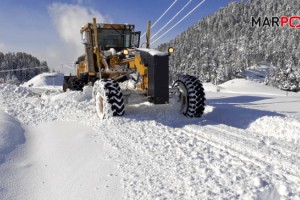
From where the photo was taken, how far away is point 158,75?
8.66 meters

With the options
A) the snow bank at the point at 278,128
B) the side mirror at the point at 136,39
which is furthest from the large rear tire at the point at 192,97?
the side mirror at the point at 136,39

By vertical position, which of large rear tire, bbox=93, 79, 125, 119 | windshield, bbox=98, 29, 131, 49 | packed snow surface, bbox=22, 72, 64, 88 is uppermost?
windshield, bbox=98, 29, 131, 49

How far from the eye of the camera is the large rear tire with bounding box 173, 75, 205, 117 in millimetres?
8992

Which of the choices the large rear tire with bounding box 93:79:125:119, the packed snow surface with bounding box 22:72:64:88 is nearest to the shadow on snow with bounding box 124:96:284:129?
the large rear tire with bounding box 93:79:125:119

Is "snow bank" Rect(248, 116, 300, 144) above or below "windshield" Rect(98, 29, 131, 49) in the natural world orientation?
below

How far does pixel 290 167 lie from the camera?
4.88 meters

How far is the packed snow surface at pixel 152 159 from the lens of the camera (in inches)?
168

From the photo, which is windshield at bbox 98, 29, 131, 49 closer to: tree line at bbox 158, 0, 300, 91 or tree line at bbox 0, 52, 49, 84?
tree line at bbox 158, 0, 300, 91

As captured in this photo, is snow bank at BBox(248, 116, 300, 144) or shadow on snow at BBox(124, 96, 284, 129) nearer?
snow bank at BBox(248, 116, 300, 144)

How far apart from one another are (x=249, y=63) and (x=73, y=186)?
143 metres

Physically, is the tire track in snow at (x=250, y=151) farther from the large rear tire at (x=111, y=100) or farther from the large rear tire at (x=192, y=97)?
the large rear tire at (x=111, y=100)

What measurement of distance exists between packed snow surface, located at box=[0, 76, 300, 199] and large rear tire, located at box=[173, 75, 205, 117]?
1.21 feet

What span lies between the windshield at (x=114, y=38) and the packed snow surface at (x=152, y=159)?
373 centimetres

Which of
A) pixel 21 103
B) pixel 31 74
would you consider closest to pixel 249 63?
pixel 31 74
